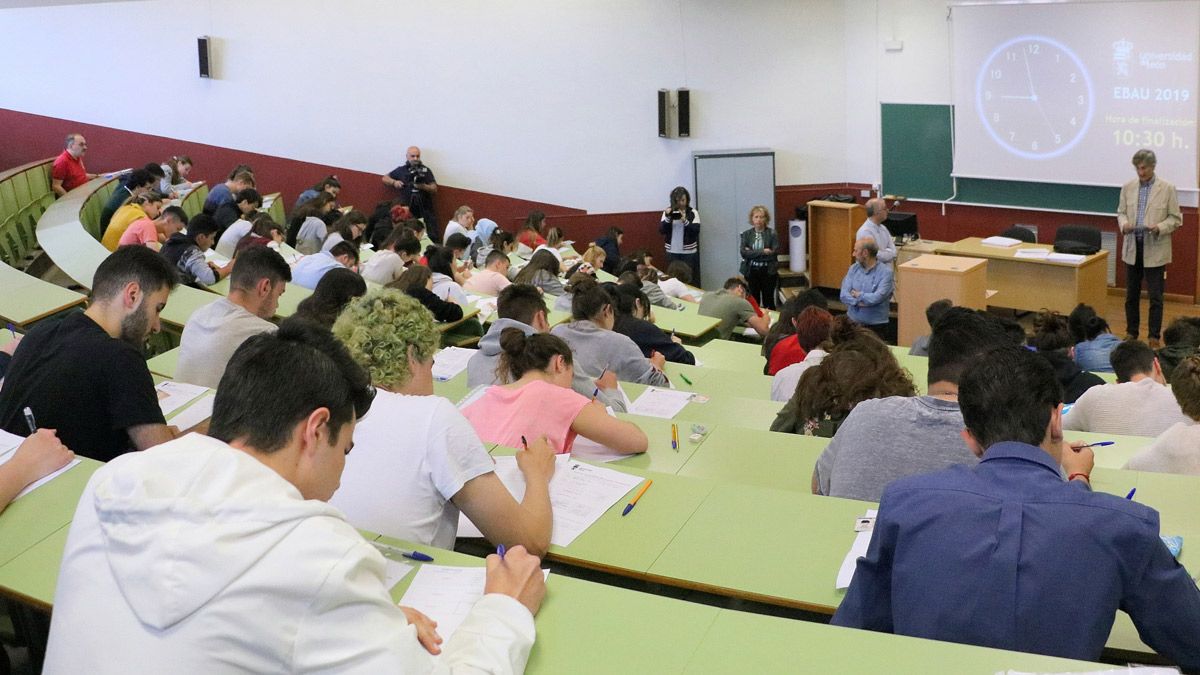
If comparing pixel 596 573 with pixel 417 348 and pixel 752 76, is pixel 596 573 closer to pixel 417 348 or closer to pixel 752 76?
pixel 417 348

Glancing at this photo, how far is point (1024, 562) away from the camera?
2.10m

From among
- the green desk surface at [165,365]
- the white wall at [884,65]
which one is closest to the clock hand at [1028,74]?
the white wall at [884,65]

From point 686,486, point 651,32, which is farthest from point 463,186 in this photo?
point 686,486

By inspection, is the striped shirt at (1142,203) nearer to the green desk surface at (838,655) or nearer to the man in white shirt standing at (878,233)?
the man in white shirt standing at (878,233)

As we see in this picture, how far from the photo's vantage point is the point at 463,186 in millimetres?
13789

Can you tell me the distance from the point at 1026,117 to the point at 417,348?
9784 mm

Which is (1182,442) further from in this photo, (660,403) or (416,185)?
(416,185)

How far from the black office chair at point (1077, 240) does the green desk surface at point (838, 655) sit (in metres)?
8.70

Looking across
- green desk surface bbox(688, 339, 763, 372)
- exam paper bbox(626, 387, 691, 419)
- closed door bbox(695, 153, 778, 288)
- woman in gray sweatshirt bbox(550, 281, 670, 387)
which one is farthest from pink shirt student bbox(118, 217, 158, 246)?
closed door bbox(695, 153, 778, 288)

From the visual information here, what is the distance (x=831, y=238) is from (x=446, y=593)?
1053 centimetres

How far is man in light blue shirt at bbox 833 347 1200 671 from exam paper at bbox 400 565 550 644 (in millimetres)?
713

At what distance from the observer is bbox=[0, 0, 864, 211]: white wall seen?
42.6 feet

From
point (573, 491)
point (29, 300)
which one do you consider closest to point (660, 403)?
point (573, 491)

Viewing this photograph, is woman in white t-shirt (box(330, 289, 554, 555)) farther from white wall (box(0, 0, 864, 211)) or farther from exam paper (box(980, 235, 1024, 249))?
white wall (box(0, 0, 864, 211))
